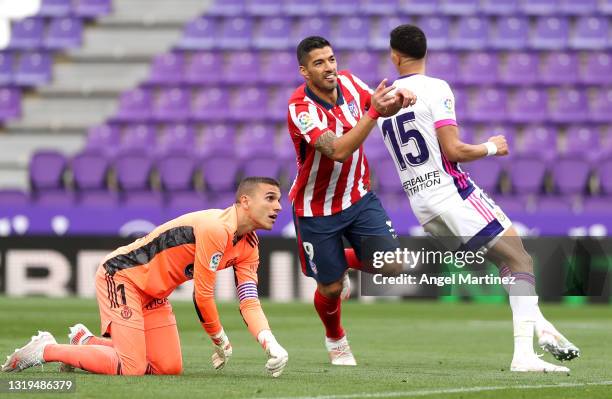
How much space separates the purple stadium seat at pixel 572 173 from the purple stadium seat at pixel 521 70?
3082 millimetres

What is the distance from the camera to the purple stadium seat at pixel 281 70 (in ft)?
75.9

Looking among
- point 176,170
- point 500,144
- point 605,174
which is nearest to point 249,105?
point 176,170

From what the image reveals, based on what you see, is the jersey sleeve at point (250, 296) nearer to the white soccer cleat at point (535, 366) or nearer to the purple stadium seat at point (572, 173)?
the white soccer cleat at point (535, 366)

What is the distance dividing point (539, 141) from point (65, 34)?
10.2 meters

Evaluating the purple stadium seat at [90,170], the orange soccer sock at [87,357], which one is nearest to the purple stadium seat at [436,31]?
the purple stadium seat at [90,170]

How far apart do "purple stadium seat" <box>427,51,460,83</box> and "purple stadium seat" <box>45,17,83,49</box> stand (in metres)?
7.56

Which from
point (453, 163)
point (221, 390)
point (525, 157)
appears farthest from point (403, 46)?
point (525, 157)

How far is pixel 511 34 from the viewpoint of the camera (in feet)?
76.2

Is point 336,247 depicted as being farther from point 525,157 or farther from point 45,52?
point 45,52

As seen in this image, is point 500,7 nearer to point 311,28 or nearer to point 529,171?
point 311,28

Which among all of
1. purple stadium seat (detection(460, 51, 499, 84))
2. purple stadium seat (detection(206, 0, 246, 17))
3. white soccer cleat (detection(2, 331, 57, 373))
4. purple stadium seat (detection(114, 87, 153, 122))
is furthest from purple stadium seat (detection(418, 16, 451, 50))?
white soccer cleat (detection(2, 331, 57, 373))

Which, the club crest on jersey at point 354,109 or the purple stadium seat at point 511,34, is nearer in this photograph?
the club crest on jersey at point 354,109

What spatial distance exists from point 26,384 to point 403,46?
325 centimetres

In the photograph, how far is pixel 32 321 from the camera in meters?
13.4
